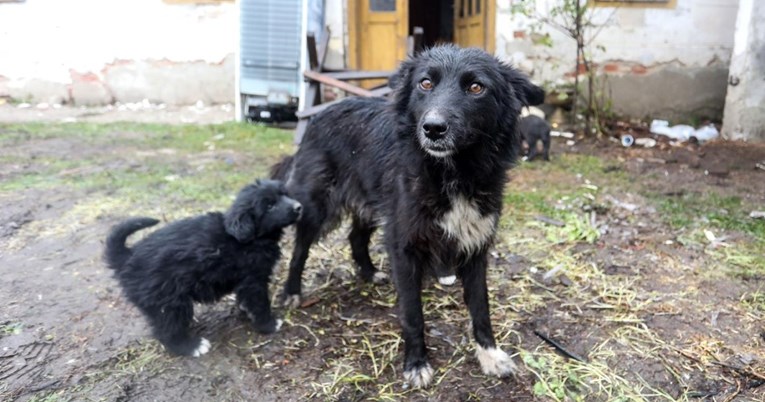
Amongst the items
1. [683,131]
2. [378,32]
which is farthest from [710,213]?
[378,32]

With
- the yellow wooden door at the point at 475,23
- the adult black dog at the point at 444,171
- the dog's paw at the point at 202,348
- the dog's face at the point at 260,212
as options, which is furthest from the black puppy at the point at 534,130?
the dog's paw at the point at 202,348

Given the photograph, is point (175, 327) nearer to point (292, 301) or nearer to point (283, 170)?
point (292, 301)

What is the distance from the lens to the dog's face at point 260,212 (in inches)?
113

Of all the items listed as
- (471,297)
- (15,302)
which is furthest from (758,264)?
(15,302)

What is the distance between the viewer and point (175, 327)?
108 inches

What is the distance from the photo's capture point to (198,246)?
2807 millimetres

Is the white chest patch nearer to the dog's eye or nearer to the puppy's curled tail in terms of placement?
the dog's eye

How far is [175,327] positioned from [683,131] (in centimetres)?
760

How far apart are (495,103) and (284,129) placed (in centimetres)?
617

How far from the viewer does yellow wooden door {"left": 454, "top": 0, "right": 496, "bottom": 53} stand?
8.77 m

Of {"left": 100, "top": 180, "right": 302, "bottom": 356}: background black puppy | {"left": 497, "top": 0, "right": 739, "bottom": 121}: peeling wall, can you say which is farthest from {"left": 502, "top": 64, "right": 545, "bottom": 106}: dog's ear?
{"left": 497, "top": 0, "right": 739, "bottom": 121}: peeling wall

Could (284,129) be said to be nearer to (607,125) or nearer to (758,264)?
(607,125)

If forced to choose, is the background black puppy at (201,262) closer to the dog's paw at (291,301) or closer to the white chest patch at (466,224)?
the dog's paw at (291,301)

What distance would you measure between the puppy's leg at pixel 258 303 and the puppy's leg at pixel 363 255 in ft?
2.62
